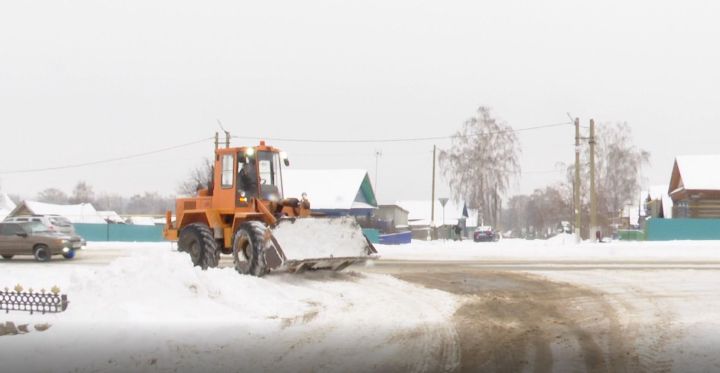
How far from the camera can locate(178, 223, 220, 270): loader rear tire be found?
14.8 metres

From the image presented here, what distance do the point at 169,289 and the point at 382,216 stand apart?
59.6m

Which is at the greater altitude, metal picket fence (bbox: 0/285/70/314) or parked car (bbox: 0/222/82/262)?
parked car (bbox: 0/222/82/262)

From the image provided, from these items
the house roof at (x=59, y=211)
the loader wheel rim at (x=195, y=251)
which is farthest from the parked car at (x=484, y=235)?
the loader wheel rim at (x=195, y=251)

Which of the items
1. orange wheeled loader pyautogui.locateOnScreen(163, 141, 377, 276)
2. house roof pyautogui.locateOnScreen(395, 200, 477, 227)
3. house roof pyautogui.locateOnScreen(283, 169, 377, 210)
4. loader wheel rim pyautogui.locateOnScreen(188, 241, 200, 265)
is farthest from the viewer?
house roof pyautogui.locateOnScreen(395, 200, 477, 227)

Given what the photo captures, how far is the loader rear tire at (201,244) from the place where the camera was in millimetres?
14766

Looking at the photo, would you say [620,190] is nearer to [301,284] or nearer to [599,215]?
[599,215]

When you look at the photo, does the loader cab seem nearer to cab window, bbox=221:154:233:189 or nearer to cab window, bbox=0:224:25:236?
cab window, bbox=221:154:233:189

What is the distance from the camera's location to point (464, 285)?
14.0m

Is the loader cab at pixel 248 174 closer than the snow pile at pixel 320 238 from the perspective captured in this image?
No

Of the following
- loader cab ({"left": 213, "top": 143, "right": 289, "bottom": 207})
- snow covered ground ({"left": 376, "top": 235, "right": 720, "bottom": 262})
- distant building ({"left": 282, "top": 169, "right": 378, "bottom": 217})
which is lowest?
snow covered ground ({"left": 376, "top": 235, "right": 720, "bottom": 262})

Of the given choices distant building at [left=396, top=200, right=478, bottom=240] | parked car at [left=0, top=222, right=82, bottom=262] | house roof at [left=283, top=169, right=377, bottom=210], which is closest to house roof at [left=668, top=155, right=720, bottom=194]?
house roof at [left=283, top=169, right=377, bottom=210]

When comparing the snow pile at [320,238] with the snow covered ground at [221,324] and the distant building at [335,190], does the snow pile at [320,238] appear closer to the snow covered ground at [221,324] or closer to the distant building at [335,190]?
the snow covered ground at [221,324]

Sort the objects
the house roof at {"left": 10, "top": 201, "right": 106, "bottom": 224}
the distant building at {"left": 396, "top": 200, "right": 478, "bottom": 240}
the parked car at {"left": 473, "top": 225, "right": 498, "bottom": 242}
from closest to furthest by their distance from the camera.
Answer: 1. the parked car at {"left": 473, "top": 225, "right": 498, "bottom": 242}
2. the house roof at {"left": 10, "top": 201, "right": 106, "bottom": 224}
3. the distant building at {"left": 396, "top": 200, "right": 478, "bottom": 240}

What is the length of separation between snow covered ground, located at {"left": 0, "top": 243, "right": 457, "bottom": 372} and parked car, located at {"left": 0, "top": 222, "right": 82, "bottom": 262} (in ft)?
42.1
